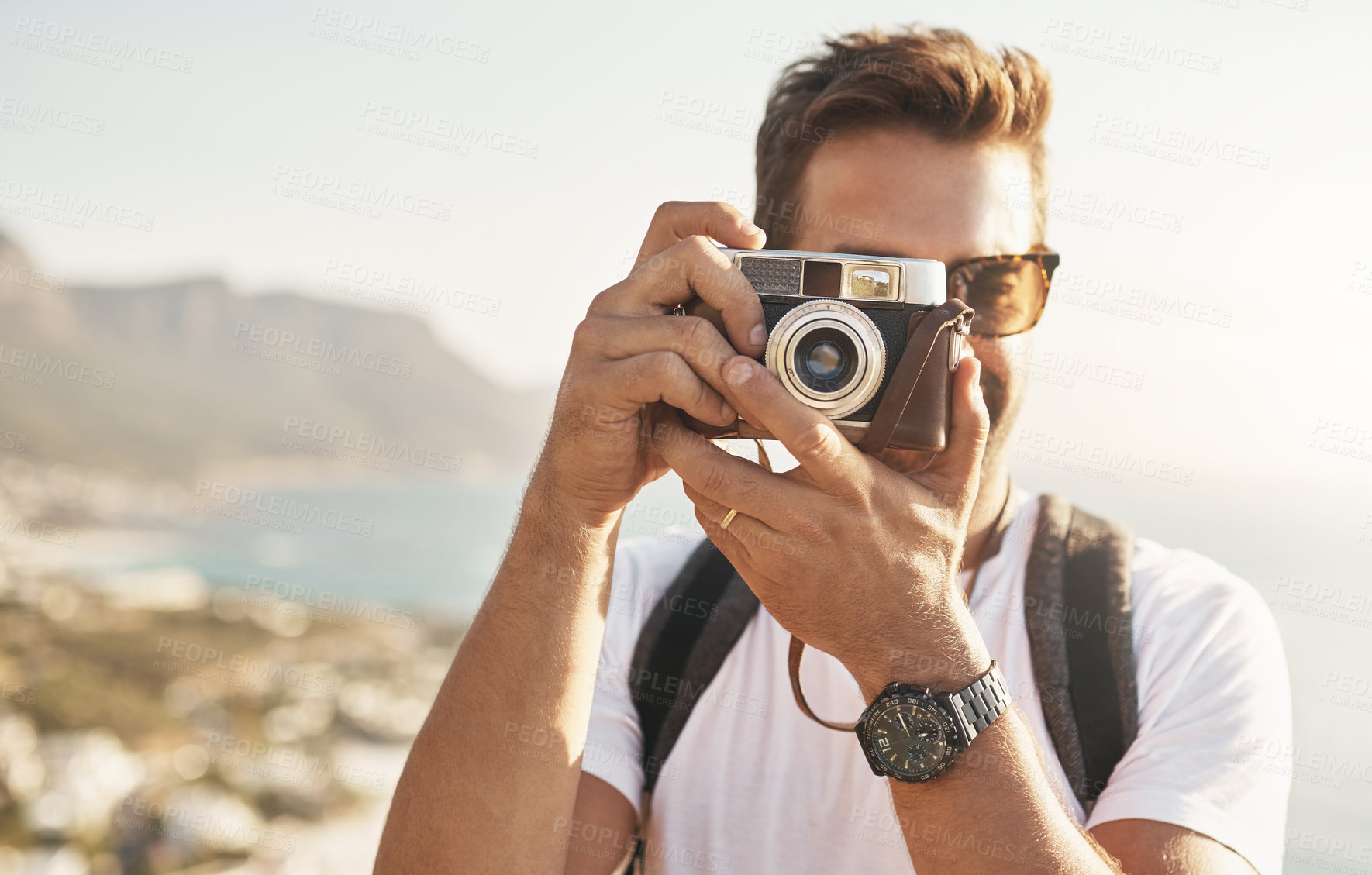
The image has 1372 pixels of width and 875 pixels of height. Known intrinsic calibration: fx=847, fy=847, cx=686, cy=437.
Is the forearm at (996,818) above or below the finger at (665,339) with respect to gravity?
below

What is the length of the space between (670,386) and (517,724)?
0.76 meters

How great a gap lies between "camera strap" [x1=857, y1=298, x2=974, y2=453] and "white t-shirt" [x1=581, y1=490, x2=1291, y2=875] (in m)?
0.74

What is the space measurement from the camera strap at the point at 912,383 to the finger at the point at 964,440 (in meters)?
0.03

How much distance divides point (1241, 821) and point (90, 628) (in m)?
22.1

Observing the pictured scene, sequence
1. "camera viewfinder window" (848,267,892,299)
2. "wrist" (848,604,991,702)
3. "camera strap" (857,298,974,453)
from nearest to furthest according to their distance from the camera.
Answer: "wrist" (848,604,991,702) < "camera strap" (857,298,974,453) < "camera viewfinder window" (848,267,892,299)

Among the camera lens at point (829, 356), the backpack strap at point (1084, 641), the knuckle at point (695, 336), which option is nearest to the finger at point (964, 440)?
the camera lens at point (829, 356)

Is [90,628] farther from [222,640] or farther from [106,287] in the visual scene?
[106,287]

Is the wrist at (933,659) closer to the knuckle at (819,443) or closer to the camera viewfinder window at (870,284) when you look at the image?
the knuckle at (819,443)

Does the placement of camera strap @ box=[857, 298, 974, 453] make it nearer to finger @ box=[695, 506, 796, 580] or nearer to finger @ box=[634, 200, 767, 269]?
finger @ box=[695, 506, 796, 580]

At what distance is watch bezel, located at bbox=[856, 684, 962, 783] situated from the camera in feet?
4.64

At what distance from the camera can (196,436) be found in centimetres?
4238

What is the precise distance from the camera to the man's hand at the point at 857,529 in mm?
1491

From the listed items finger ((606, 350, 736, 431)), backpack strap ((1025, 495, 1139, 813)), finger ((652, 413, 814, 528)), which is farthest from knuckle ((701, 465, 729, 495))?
backpack strap ((1025, 495, 1139, 813))

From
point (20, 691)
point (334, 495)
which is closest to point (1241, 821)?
point (20, 691)
